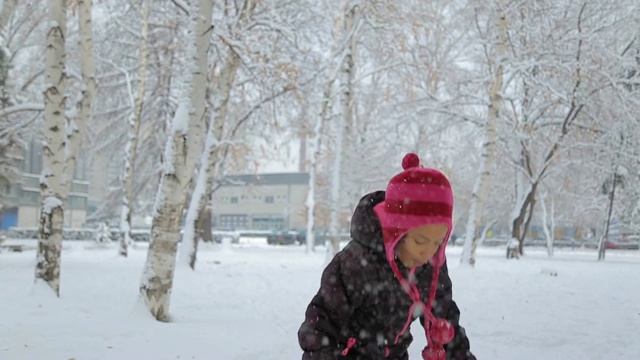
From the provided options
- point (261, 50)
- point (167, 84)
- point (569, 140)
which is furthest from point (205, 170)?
point (569, 140)

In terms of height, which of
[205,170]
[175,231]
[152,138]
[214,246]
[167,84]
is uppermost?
[167,84]

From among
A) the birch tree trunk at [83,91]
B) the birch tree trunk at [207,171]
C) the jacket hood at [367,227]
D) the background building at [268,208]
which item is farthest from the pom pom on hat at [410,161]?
the background building at [268,208]

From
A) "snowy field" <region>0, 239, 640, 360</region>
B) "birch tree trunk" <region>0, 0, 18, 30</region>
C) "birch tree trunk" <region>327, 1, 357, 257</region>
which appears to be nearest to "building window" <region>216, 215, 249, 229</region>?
"birch tree trunk" <region>327, 1, 357, 257</region>

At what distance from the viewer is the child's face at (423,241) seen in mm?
2285

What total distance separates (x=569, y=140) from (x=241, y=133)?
42.3 feet

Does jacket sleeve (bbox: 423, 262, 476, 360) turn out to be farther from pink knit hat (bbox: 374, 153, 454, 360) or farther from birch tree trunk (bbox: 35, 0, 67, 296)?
birch tree trunk (bbox: 35, 0, 67, 296)

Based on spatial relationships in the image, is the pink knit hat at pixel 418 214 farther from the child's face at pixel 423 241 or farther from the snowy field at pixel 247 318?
the snowy field at pixel 247 318

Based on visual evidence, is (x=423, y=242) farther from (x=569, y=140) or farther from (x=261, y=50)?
(x=569, y=140)

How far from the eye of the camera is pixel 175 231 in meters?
7.36

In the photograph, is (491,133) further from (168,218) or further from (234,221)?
(234,221)

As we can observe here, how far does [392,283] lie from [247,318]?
640 cm

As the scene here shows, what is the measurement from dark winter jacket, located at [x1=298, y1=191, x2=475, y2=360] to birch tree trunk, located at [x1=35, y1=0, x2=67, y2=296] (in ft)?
24.1

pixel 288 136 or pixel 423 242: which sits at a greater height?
pixel 288 136

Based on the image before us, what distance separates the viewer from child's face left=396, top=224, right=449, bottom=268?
7.50 feet
